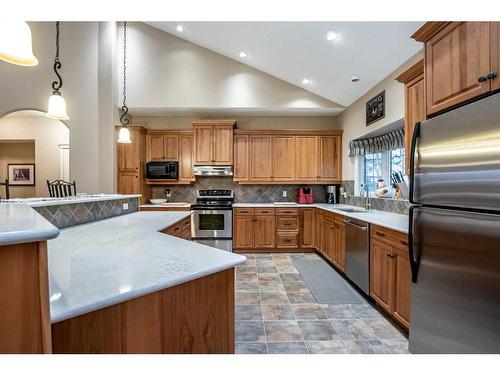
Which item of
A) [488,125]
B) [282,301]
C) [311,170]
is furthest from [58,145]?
[488,125]

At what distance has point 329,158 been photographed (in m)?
5.07

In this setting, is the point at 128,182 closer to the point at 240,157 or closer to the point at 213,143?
the point at 213,143

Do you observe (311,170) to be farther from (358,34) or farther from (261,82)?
(358,34)

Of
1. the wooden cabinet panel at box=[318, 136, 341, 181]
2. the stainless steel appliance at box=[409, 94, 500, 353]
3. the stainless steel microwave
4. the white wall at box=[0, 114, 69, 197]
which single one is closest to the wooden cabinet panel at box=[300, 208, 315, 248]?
the wooden cabinet panel at box=[318, 136, 341, 181]

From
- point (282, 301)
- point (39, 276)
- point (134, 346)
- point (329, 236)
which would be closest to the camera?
point (39, 276)

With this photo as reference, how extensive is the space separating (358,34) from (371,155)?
206 cm

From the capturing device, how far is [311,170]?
5.06m

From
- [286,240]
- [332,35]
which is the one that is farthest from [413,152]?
[286,240]

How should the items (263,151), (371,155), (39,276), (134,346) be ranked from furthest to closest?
1. (263,151)
2. (371,155)
3. (134,346)
4. (39,276)

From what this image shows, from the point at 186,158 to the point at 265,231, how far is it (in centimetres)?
208

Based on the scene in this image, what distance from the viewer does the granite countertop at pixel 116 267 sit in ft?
2.69

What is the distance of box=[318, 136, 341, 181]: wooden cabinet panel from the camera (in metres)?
5.05

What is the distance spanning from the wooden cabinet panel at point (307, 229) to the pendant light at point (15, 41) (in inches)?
167

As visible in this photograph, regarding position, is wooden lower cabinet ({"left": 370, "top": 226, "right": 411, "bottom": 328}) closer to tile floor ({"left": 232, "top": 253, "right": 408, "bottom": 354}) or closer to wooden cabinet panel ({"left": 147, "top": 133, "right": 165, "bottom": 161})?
tile floor ({"left": 232, "top": 253, "right": 408, "bottom": 354})
